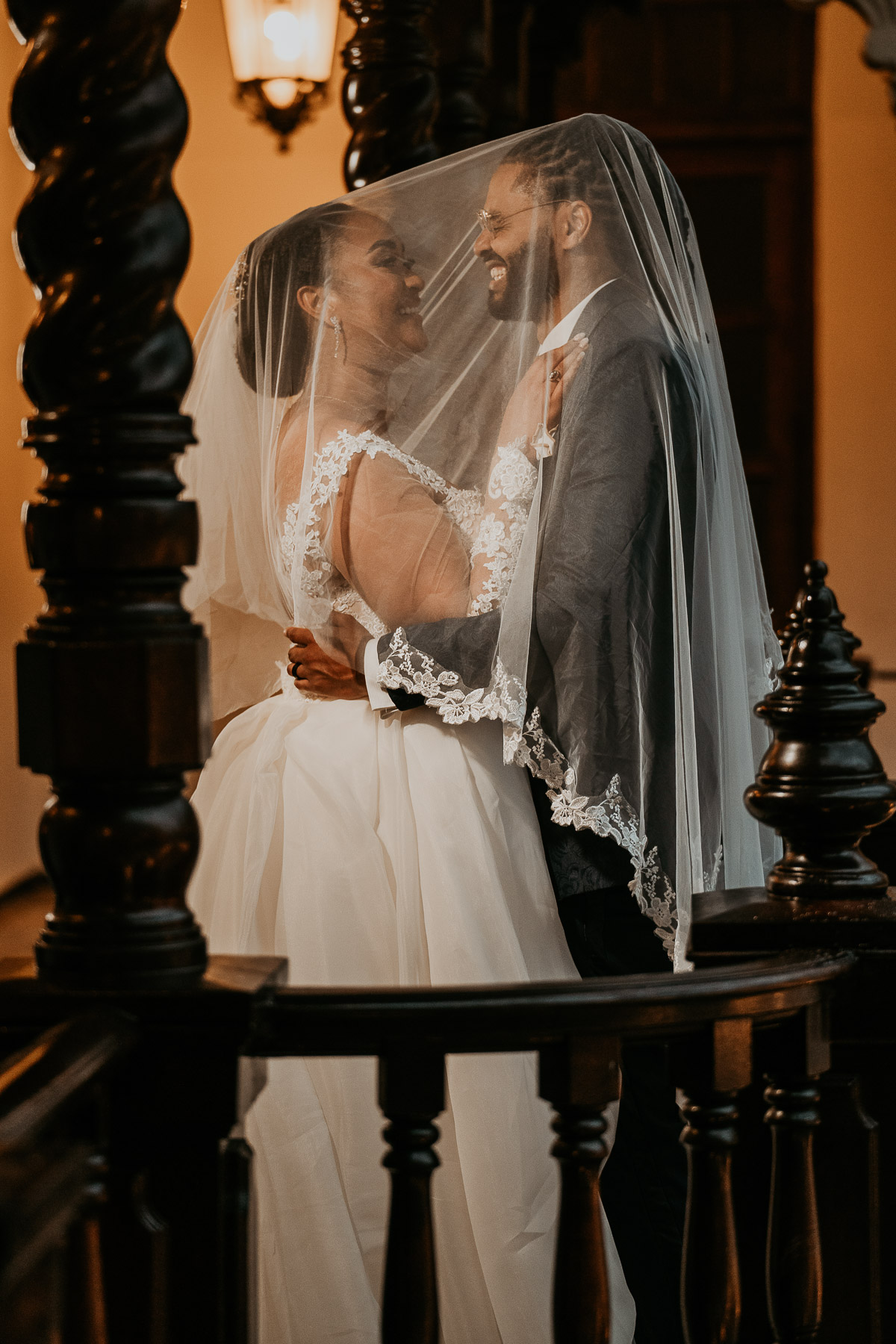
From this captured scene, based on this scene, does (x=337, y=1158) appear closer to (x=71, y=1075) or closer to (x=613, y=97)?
(x=71, y=1075)

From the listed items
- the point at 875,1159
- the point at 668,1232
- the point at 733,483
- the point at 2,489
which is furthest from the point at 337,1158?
the point at 2,489

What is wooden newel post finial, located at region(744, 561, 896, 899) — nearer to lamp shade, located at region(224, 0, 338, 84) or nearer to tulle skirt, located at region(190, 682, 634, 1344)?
tulle skirt, located at region(190, 682, 634, 1344)

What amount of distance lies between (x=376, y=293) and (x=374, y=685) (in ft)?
1.80

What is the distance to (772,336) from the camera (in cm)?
543

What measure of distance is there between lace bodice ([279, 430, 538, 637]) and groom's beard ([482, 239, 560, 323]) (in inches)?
7.6

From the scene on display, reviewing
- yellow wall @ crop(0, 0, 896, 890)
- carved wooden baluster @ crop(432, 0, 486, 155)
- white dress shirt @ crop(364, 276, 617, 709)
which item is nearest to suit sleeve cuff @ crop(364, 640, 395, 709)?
white dress shirt @ crop(364, 276, 617, 709)

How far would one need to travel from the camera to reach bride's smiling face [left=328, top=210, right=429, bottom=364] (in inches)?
76.4

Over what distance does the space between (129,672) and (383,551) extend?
33.1 inches

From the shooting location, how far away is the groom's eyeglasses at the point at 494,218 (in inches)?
73.5

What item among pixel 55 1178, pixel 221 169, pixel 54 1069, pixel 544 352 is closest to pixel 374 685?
pixel 544 352

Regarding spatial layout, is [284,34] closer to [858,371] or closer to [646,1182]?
[858,371]

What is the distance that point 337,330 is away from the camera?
1940mm

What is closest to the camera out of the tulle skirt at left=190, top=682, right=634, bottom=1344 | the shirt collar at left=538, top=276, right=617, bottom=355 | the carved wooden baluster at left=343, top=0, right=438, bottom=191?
the tulle skirt at left=190, top=682, right=634, bottom=1344

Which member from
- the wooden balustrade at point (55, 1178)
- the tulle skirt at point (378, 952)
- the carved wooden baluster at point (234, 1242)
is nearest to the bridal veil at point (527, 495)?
the tulle skirt at point (378, 952)
